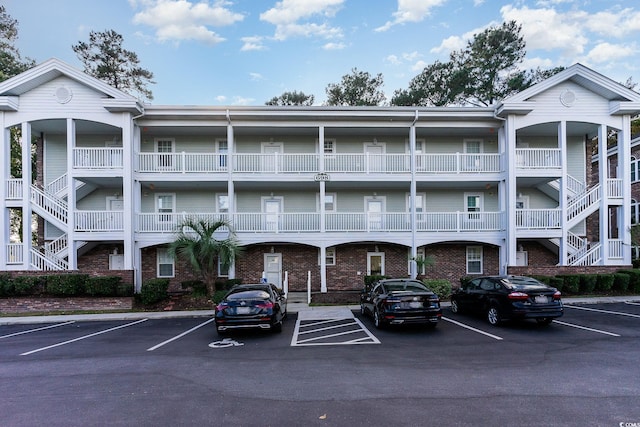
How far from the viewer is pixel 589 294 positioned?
15281 mm

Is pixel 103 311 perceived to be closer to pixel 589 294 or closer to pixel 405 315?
pixel 405 315

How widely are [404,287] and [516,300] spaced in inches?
117

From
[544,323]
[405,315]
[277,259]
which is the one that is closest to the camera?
[405,315]

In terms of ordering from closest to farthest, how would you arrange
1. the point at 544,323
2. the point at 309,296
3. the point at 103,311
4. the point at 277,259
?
1. the point at 544,323
2. the point at 103,311
3. the point at 309,296
4. the point at 277,259

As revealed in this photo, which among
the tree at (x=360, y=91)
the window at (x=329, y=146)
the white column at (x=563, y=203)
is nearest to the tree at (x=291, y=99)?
the tree at (x=360, y=91)

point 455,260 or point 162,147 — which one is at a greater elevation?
point 162,147

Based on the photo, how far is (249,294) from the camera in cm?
965

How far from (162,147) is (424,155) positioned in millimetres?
13666

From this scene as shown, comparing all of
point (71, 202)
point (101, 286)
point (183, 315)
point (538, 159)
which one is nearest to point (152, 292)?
point (101, 286)

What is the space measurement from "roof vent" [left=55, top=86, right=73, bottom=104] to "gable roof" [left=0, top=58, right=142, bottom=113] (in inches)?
24.0

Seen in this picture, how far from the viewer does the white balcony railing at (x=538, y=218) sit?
16.2m

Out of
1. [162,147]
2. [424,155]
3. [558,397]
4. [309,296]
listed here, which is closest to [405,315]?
[558,397]

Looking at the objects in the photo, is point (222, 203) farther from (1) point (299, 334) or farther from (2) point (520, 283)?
(2) point (520, 283)

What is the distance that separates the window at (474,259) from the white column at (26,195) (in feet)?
69.5
